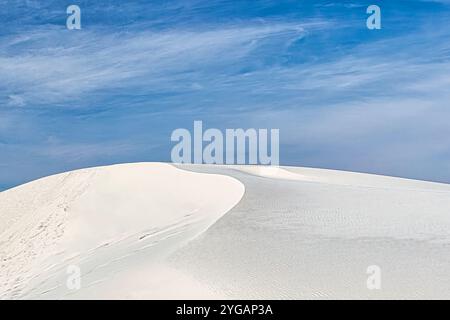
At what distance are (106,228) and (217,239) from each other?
5.26 meters

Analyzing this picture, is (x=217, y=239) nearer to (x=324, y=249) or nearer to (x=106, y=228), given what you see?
(x=324, y=249)

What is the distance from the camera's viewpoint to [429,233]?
998 centimetres

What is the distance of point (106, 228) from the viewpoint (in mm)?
13789

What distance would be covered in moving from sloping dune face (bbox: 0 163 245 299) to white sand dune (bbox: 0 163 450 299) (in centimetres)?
4

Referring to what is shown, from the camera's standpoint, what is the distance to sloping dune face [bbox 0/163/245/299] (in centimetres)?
795

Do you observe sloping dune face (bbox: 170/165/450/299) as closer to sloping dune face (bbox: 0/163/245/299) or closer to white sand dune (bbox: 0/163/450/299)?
white sand dune (bbox: 0/163/450/299)

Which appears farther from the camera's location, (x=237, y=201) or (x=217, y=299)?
(x=237, y=201)

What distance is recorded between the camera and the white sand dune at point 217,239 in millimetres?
7320

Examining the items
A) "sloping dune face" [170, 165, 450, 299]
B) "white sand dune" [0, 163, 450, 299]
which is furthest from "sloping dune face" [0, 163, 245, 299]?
"sloping dune face" [170, 165, 450, 299]

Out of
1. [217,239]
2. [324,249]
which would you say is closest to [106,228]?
[217,239]
